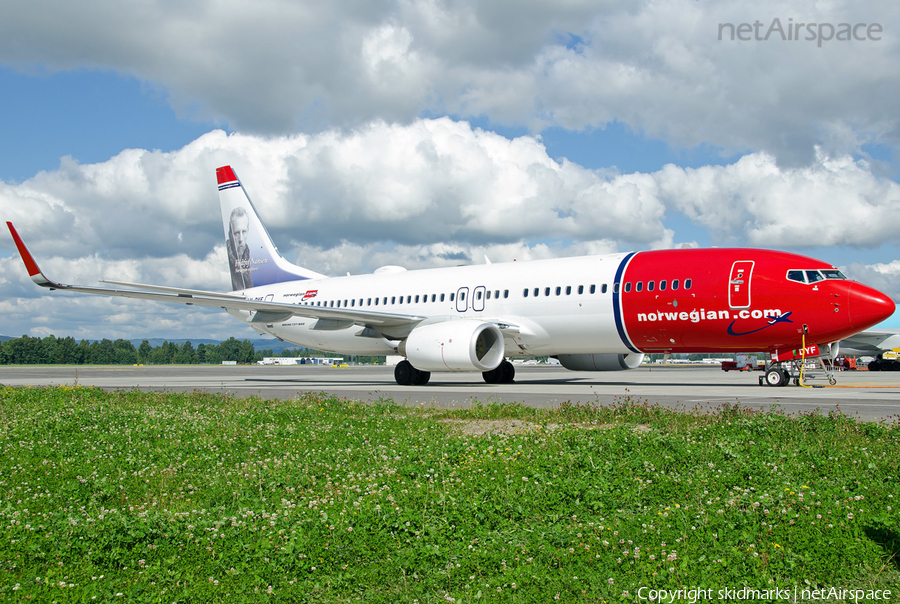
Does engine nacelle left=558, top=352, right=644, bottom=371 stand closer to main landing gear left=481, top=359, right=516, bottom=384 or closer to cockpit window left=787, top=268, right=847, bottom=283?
main landing gear left=481, top=359, right=516, bottom=384

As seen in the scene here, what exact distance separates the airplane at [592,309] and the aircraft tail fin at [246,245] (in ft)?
16.6

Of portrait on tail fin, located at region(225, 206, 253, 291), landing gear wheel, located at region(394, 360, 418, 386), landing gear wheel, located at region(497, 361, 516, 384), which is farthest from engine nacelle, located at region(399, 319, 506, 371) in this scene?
portrait on tail fin, located at region(225, 206, 253, 291)

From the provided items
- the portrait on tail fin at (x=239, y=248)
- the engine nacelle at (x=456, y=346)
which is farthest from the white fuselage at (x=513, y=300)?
the portrait on tail fin at (x=239, y=248)

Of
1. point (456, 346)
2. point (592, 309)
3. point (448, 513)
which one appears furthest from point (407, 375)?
point (448, 513)

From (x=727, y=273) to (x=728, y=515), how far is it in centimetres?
1376

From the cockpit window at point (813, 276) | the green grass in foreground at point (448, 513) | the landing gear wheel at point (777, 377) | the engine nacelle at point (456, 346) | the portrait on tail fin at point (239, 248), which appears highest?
the portrait on tail fin at point (239, 248)

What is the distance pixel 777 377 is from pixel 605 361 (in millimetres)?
5531

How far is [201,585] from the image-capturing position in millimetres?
3871

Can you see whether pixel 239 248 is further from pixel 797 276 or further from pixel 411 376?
pixel 797 276

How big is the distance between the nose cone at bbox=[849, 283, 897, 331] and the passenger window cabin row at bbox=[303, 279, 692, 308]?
12.5 feet

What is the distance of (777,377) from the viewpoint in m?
A: 18.5

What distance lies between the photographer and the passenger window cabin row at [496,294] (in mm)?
17812

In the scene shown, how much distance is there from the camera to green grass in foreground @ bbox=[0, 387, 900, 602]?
12.7ft

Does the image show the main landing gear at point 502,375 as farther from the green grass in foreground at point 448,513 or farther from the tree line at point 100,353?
the tree line at point 100,353
